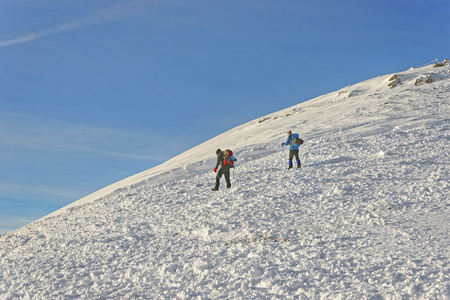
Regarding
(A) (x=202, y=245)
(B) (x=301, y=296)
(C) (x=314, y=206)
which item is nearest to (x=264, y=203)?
(C) (x=314, y=206)

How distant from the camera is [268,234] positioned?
10906 millimetres

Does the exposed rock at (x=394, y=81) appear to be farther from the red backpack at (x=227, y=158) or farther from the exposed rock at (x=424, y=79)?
the red backpack at (x=227, y=158)

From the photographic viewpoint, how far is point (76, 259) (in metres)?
11.7

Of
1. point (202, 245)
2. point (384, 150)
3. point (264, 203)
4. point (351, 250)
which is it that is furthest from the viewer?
point (384, 150)

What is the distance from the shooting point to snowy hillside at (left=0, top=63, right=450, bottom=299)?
318 inches

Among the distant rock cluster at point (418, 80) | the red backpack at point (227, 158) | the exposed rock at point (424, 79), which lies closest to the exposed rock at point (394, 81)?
the distant rock cluster at point (418, 80)

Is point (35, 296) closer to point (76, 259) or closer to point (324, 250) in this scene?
point (76, 259)

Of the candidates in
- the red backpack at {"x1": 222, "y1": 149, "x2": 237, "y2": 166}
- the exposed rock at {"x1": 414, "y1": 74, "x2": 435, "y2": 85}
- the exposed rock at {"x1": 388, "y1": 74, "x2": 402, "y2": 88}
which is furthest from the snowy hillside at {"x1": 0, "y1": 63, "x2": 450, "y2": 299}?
the exposed rock at {"x1": 388, "y1": 74, "x2": 402, "y2": 88}

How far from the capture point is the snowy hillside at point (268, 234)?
8.09m

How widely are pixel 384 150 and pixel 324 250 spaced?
12386 millimetres

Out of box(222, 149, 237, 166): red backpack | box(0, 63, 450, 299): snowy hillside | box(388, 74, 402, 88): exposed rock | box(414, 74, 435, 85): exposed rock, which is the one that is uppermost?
box(388, 74, 402, 88): exposed rock

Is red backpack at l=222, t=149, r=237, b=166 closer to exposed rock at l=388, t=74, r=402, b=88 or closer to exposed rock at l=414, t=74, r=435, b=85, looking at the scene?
exposed rock at l=388, t=74, r=402, b=88

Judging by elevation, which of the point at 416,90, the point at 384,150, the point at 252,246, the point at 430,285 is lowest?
the point at 430,285

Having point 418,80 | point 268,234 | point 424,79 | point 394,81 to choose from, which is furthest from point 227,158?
point 394,81
